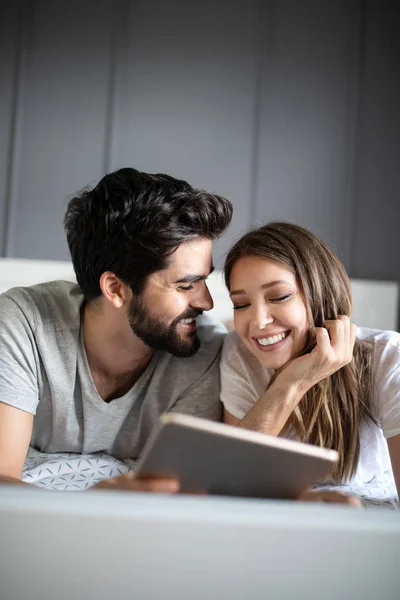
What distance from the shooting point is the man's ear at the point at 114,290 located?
5.73 feet

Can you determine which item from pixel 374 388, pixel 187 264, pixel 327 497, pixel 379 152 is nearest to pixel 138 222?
pixel 187 264

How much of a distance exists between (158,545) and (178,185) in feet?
4.19

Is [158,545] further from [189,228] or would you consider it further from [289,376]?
[189,228]

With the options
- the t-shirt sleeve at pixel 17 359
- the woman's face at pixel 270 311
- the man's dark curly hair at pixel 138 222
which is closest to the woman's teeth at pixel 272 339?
the woman's face at pixel 270 311

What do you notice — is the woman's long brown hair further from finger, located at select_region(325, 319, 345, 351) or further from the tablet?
the tablet

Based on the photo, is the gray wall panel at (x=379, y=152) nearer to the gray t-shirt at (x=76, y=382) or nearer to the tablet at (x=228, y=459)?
the gray t-shirt at (x=76, y=382)

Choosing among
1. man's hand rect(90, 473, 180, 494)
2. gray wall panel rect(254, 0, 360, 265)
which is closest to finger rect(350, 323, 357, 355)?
man's hand rect(90, 473, 180, 494)

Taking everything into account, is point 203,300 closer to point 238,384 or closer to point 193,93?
point 238,384

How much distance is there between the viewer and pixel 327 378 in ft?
5.35

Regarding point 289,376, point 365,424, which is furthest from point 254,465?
point 365,424

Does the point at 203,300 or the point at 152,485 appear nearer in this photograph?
the point at 152,485

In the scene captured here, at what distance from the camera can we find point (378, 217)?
3576 millimetres

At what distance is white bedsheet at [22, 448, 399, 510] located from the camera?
157cm

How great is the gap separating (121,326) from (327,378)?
0.57 m
